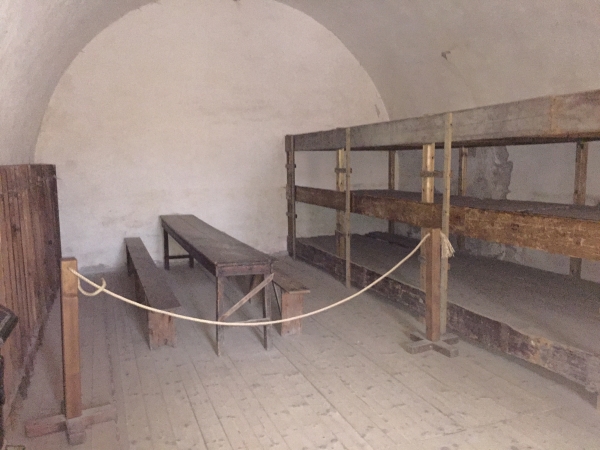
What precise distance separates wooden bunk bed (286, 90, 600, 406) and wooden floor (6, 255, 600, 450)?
9.2 inches

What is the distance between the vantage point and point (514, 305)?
155 inches

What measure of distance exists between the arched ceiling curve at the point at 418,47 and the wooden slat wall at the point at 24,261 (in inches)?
17.4

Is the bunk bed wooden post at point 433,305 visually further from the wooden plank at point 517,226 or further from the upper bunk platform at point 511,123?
the upper bunk platform at point 511,123

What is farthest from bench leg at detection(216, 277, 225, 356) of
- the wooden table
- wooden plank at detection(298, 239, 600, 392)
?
wooden plank at detection(298, 239, 600, 392)

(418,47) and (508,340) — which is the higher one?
(418,47)

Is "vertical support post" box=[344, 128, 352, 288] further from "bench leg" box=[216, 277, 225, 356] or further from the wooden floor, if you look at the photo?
A: "bench leg" box=[216, 277, 225, 356]

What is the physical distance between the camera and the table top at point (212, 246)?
3789mm

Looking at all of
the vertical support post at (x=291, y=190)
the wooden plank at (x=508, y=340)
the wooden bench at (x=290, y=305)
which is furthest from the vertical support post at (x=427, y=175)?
the vertical support post at (x=291, y=190)

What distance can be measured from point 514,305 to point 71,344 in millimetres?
3124

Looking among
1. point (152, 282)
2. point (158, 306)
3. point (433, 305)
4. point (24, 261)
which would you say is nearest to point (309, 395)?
point (433, 305)

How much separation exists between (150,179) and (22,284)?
3.37 m

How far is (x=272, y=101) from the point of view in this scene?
24.0 ft

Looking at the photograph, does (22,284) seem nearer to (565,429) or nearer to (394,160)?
(565,429)

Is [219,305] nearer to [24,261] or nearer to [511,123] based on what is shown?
[24,261]
